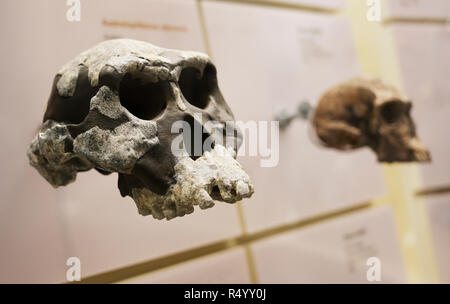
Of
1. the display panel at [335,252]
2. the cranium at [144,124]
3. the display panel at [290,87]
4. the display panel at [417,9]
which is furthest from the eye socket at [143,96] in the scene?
the display panel at [417,9]

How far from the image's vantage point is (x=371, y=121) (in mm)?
1374

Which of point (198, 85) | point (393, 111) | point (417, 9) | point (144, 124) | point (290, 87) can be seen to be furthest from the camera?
point (417, 9)

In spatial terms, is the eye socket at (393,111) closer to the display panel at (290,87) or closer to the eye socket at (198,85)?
the display panel at (290,87)

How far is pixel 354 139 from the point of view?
140 cm

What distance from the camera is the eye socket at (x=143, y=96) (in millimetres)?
866

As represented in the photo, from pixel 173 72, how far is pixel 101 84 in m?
0.13

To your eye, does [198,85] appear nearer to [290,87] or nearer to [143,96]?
[143,96]

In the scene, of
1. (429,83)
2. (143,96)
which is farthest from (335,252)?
(143,96)

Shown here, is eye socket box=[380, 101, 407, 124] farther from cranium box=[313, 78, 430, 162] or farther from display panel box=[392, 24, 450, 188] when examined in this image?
display panel box=[392, 24, 450, 188]

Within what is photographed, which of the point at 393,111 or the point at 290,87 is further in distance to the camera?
the point at 290,87

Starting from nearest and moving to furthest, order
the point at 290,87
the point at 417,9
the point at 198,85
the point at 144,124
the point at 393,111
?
1. the point at 144,124
2. the point at 198,85
3. the point at 393,111
4. the point at 290,87
5. the point at 417,9

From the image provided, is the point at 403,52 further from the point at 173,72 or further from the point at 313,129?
the point at 173,72

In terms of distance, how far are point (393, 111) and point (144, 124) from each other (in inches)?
32.4
